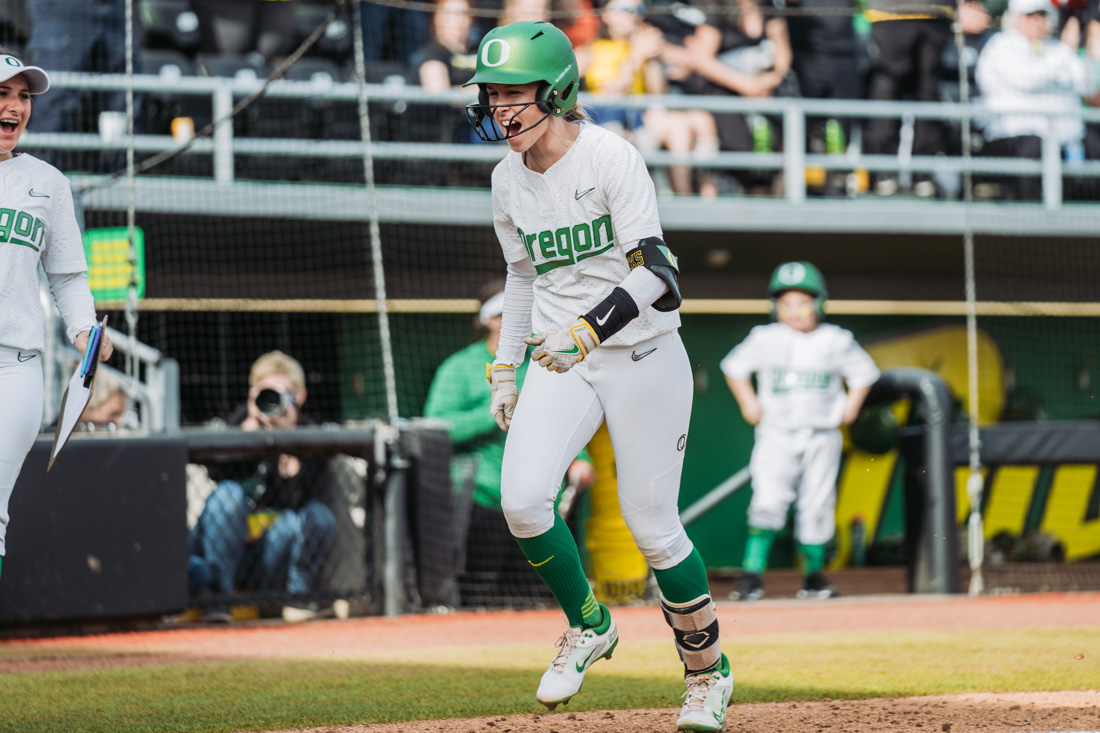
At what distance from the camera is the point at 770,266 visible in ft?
40.3

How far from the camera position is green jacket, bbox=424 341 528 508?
852cm

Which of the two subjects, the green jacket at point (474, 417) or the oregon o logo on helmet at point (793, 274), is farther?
the oregon o logo on helmet at point (793, 274)

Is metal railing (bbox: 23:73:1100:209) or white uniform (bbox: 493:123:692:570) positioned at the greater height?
metal railing (bbox: 23:73:1100:209)

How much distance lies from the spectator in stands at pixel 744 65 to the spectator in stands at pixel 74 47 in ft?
15.7

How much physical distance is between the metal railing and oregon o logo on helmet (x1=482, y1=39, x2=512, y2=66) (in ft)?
17.2

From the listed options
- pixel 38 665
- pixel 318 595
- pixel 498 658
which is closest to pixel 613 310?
pixel 498 658

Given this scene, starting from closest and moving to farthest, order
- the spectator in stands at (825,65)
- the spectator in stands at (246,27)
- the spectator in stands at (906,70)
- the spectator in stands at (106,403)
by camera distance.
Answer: the spectator in stands at (106,403) → the spectator in stands at (246,27) → the spectator in stands at (906,70) → the spectator in stands at (825,65)

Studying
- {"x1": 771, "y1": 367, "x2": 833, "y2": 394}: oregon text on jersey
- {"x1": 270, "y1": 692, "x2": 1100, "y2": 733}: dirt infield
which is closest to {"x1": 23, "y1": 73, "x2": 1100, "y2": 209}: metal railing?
{"x1": 771, "y1": 367, "x2": 833, "y2": 394}: oregon text on jersey

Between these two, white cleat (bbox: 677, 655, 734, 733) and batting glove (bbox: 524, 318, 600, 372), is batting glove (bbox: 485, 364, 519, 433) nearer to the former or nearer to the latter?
batting glove (bbox: 524, 318, 600, 372)

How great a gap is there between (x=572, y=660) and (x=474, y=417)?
455 cm

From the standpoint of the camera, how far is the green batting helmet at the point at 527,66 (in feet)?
12.4

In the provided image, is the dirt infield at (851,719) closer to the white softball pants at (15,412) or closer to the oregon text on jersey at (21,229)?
the white softball pants at (15,412)

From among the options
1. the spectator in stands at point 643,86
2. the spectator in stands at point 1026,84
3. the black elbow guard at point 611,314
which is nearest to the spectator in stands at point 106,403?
the spectator in stands at point 643,86

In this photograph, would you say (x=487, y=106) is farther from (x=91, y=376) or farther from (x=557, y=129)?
(x=91, y=376)
